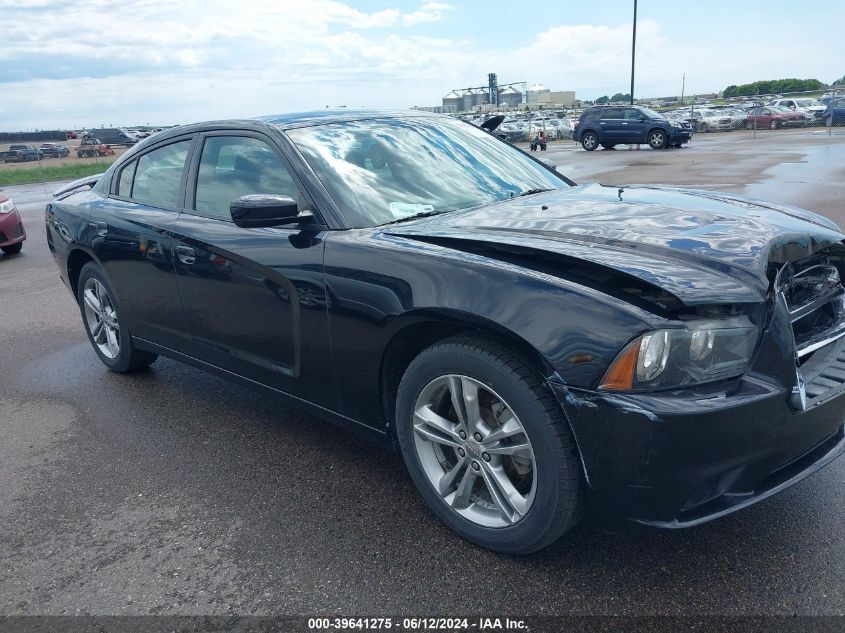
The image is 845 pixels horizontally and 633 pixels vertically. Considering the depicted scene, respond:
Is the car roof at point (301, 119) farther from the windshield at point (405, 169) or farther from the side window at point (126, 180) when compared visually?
the side window at point (126, 180)

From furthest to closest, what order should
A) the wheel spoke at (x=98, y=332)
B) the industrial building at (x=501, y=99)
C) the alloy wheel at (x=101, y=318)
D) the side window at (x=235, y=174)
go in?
1. the industrial building at (x=501, y=99)
2. the wheel spoke at (x=98, y=332)
3. the alloy wheel at (x=101, y=318)
4. the side window at (x=235, y=174)

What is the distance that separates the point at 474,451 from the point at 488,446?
0.09m

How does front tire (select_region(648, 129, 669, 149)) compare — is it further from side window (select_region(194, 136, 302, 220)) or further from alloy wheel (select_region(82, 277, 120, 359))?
side window (select_region(194, 136, 302, 220))

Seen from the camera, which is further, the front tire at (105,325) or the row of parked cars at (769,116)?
the row of parked cars at (769,116)

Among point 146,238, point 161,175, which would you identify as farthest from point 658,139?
point 146,238

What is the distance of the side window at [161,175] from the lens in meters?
4.13

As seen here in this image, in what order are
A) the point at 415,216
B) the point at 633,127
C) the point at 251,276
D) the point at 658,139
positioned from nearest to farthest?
the point at 415,216 < the point at 251,276 < the point at 658,139 < the point at 633,127

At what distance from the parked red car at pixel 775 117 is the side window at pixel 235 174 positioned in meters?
38.0

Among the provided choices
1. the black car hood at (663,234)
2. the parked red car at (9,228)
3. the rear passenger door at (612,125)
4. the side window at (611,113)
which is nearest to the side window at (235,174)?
the black car hood at (663,234)

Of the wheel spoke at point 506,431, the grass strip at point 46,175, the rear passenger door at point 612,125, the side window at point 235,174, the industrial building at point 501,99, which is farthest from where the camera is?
the industrial building at point 501,99

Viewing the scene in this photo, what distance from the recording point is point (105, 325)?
16.5ft

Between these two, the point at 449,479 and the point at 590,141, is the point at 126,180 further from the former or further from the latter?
the point at 590,141

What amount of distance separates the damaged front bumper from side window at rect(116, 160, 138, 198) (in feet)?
10.9

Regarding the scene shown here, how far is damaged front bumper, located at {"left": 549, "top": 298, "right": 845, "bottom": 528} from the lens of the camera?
7.29 ft
